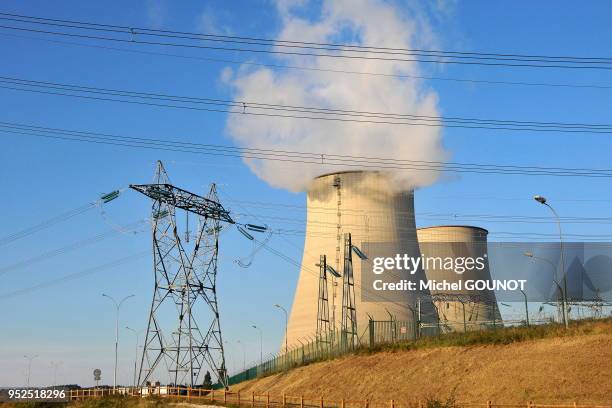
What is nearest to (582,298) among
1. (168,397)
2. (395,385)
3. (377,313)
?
(377,313)

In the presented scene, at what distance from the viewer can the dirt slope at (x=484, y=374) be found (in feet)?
89.4

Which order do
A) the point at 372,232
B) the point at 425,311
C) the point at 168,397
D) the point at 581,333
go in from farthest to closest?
1. the point at 425,311
2. the point at 372,232
3. the point at 168,397
4. the point at 581,333

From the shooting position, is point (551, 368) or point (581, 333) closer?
point (551, 368)

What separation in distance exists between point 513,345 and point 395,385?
5635 millimetres

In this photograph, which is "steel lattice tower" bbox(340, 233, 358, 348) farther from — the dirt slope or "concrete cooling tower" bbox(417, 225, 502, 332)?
"concrete cooling tower" bbox(417, 225, 502, 332)

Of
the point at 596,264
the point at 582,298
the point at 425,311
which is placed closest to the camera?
the point at 425,311

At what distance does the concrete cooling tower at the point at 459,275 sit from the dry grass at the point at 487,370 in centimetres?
1852

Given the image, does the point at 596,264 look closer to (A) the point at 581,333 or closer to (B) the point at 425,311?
(B) the point at 425,311

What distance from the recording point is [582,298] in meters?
55.0

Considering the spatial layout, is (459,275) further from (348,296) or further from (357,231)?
(357,231)

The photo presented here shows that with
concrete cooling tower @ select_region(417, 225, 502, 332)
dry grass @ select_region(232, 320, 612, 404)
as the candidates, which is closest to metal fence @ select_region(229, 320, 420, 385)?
dry grass @ select_region(232, 320, 612, 404)

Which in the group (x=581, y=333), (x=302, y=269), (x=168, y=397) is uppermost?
(x=302, y=269)

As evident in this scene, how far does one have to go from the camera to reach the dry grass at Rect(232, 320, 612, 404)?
27.4 meters

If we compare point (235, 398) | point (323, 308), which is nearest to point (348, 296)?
point (323, 308)
